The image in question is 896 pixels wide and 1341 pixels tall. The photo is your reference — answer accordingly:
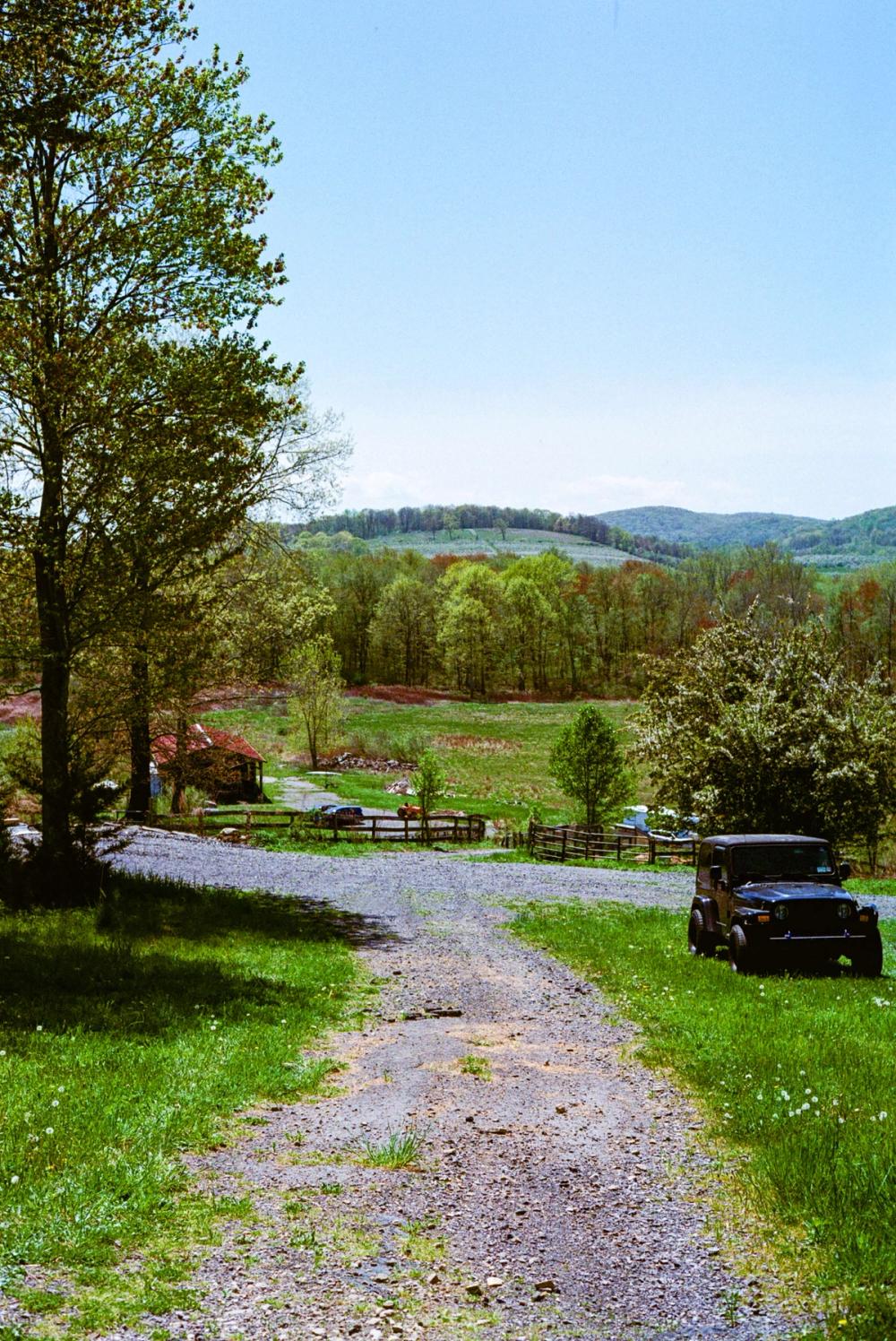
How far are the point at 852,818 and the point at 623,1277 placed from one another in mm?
26486

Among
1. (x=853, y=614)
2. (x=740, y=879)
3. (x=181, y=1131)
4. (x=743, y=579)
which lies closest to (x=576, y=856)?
(x=740, y=879)

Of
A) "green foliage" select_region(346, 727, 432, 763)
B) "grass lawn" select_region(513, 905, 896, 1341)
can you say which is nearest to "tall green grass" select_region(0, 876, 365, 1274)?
"grass lawn" select_region(513, 905, 896, 1341)

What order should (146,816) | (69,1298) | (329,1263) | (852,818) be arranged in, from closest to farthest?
1. (69,1298)
2. (329,1263)
3. (852,818)
4. (146,816)

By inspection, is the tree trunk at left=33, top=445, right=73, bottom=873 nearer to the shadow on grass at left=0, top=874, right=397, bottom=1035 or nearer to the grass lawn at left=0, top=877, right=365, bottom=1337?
the shadow on grass at left=0, top=874, right=397, bottom=1035

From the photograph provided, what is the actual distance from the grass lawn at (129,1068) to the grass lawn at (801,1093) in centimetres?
323

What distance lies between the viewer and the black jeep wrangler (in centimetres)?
1360

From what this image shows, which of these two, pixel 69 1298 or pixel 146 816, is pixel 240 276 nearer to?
pixel 69 1298

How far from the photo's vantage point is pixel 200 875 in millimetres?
25781

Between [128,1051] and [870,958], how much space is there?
9.90m

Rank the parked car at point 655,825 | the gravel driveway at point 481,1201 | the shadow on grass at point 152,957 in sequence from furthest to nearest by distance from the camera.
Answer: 1. the parked car at point 655,825
2. the shadow on grass at point 152,957
3. the gravel driveway at point 481,1201

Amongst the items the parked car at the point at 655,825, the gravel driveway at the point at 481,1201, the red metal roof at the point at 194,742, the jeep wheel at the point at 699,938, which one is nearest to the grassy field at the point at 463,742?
the parked car at the point at 655,825

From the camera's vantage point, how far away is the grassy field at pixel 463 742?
6322 cm

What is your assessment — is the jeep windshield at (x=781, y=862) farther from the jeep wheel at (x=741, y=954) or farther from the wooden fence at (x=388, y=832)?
the wooden fence at (x=388, y=832)

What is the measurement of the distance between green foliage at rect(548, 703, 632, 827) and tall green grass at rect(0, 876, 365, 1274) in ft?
91.8
